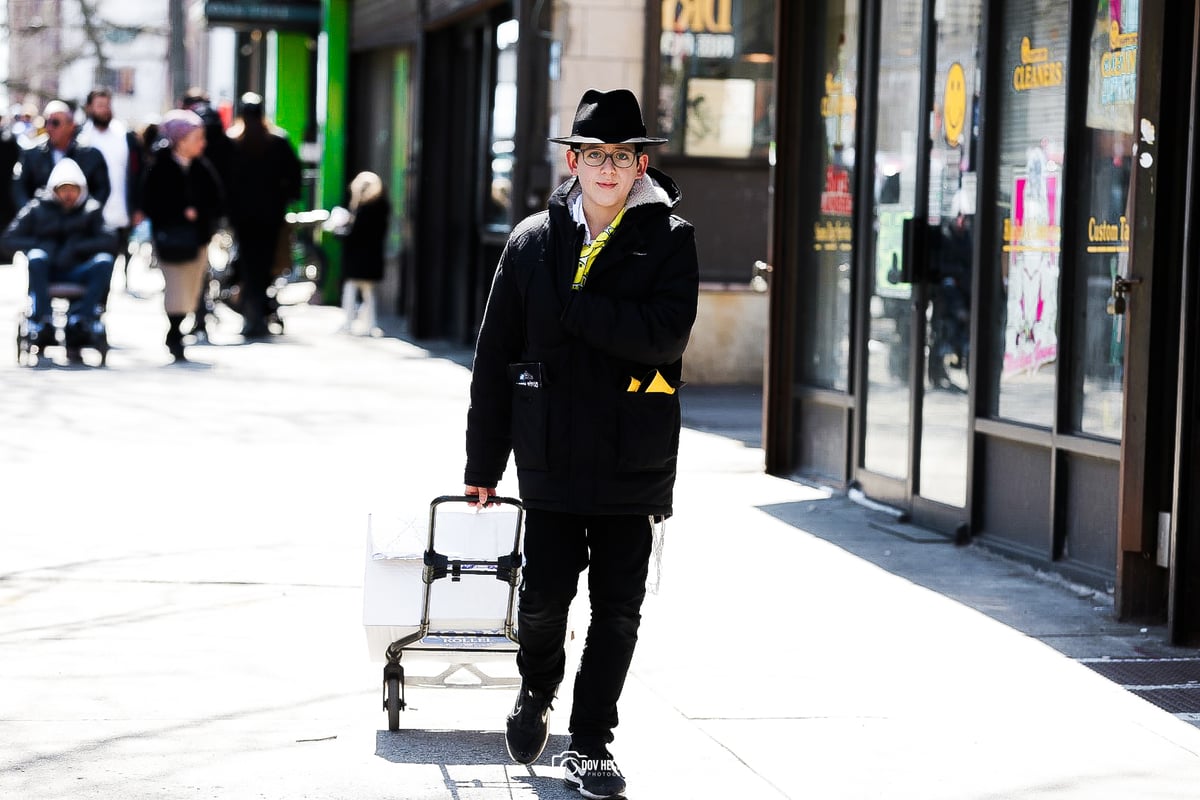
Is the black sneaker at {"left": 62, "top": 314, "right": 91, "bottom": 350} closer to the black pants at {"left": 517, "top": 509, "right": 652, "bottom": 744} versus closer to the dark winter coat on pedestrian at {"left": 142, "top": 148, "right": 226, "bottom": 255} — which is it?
the dark winter coat on pedestrian at {"left": 142, "top": 148, "right": 226, "bottom": 255}

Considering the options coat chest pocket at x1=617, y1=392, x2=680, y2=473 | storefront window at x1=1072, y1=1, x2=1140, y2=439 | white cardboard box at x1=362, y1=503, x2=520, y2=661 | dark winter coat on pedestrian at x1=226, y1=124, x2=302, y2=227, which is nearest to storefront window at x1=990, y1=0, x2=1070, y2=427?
storefront window at x1=1072, y1=1, x2=1140, y2=439

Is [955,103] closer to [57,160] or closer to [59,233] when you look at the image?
[59,233]

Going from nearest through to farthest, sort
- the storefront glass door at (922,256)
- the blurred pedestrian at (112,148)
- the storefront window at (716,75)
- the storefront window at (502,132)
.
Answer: the storefront glass door at (922,256) → the storefront window at (716,75) → the blurred pedestrian at (112,148) → the storefront window at (502,132)

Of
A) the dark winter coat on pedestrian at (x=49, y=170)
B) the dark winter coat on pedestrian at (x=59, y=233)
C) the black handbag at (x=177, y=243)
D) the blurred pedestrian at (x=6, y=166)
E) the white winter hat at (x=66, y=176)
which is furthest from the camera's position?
the blurred pedestrian at (x=6, y=166)

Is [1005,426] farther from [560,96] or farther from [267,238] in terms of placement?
[267,238]

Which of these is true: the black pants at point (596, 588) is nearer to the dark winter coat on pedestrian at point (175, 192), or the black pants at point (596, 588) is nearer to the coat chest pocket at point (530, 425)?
the coat chest pocket at point (530, 425)

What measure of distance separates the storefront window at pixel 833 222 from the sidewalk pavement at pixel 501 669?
2.35 ft

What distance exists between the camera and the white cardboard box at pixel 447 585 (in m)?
5.30

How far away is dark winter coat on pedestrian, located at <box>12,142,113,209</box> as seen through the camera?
15.4m

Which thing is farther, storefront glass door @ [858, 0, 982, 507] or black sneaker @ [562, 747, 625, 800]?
storefront glass door @ [858, 0, 982, 507]

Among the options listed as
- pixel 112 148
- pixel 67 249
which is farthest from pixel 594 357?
pixel 112 148

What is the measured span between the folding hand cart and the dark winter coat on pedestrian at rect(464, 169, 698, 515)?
1.33 feet

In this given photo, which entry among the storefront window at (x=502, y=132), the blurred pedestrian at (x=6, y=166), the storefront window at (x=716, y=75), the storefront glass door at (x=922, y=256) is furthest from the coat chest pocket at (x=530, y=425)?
the blurred pedestrian at (x=6, y=166)

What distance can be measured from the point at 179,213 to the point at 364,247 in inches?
140
